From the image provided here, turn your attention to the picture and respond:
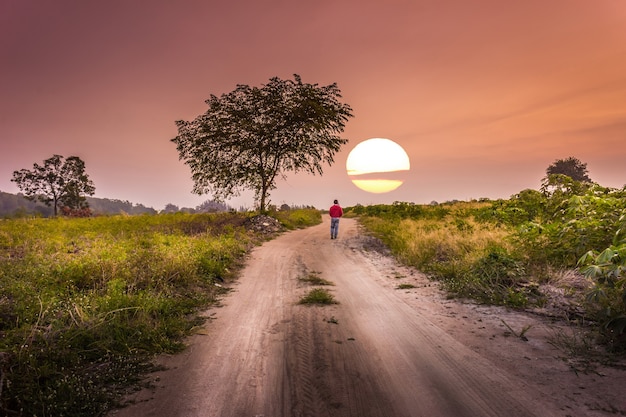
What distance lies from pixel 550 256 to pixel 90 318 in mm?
10173

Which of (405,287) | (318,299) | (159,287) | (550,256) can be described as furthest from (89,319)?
(550,256)

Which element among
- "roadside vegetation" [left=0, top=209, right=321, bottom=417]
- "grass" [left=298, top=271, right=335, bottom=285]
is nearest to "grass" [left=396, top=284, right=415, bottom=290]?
"grass" [left=298, top=271, right=335, bottom=285]

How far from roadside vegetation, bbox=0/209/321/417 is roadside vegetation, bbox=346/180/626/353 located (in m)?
5.95

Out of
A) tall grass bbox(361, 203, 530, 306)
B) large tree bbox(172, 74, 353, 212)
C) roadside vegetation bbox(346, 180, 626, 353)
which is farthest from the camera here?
large tree bbox(172, 74, 353, 212)

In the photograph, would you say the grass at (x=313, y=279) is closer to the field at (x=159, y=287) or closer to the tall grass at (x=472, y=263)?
the field at (x=159, y=287)

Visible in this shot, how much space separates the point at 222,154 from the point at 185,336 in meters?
21.4

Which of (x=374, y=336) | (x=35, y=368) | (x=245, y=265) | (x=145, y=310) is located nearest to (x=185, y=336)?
(x=145, y=310)

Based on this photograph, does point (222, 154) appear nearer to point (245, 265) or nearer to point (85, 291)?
point (245, 265)

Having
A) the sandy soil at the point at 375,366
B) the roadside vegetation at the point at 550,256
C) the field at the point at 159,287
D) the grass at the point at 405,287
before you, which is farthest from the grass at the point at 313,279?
the roadside vegetation at the point at 550,256

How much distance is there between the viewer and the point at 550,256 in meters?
8.29

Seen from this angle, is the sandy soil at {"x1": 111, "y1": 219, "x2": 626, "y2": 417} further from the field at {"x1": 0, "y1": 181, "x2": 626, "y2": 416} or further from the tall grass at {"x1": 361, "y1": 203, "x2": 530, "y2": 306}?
the tall grass at {"x1": 361, "y1": 203, "x2": 530, "y2": 306}

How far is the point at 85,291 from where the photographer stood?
7086 mm

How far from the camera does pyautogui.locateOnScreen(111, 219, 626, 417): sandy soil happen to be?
354 centimetres

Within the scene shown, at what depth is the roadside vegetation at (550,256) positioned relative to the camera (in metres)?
4.61
